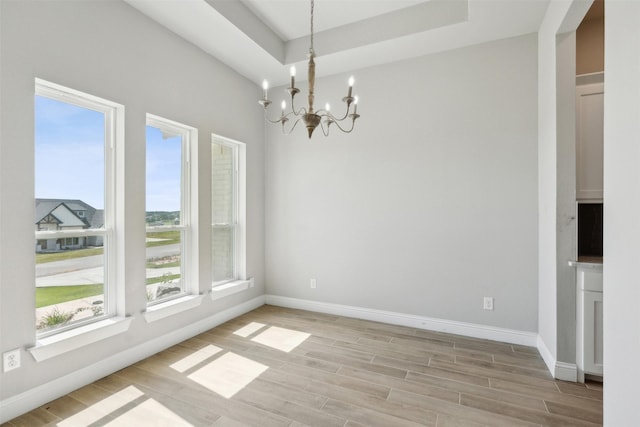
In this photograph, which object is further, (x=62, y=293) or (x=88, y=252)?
(x=88, y=252)

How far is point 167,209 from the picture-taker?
10.3 ft

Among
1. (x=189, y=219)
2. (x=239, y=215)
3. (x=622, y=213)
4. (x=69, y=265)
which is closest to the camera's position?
(x=622, y=213)

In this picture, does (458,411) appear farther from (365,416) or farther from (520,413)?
(365,416)

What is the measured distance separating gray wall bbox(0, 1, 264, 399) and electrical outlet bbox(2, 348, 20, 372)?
3 centimetres

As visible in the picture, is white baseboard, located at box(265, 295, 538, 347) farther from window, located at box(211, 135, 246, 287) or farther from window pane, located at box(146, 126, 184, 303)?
window pane, located at box(146, 126, 184, 303)

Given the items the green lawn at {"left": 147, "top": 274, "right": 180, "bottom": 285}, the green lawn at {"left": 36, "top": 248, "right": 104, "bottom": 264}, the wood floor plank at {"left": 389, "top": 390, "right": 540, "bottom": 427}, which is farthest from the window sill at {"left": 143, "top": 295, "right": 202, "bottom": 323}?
the wood floor plank at {"left": 389, "top": 390, "right": 540, "bottom": 427}

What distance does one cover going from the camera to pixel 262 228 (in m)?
4.36

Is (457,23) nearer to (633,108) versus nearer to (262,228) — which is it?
(633,108)

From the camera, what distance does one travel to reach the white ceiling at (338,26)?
270 cm

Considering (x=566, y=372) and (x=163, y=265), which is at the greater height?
(x=163, y=265)

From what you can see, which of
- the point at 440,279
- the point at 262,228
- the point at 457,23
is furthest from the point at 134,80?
the point at 440,279

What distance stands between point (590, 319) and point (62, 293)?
3.96 metres

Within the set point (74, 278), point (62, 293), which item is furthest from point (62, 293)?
point (74, 278)

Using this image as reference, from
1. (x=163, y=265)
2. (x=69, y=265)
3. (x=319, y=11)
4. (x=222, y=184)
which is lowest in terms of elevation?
(x=163, y=265)
